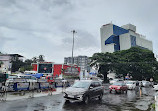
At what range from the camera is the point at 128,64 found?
5034 centimetres

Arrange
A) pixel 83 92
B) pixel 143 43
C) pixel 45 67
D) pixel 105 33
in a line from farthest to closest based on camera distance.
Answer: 1. pixel 143 43
2. pixel 105 33
3. pixel 45 67
4. pixel 83 92

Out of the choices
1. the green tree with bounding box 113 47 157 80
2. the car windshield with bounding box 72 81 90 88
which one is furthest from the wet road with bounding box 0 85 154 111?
the green tree with bounding box 113 47 157 80

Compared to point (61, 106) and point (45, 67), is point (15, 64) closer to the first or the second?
point (45, 67)

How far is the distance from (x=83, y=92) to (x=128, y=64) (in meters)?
43.7

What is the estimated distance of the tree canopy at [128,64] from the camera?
4673 centimetres

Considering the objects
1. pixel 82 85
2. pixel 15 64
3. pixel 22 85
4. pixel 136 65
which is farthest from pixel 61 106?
pixel 15 64

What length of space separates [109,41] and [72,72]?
43339 mm

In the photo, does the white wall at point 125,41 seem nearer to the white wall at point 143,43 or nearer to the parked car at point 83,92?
the white wall at point 143,43

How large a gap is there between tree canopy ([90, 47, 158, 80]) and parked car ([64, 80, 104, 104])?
34.0 m

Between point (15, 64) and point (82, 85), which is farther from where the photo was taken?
point (15, 64)

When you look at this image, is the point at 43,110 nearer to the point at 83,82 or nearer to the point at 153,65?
the point at 83,82

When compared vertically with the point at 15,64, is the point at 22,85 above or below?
below

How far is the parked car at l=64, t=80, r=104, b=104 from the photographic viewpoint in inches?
398

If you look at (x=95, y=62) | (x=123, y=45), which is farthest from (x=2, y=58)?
(x=123, y=45)
